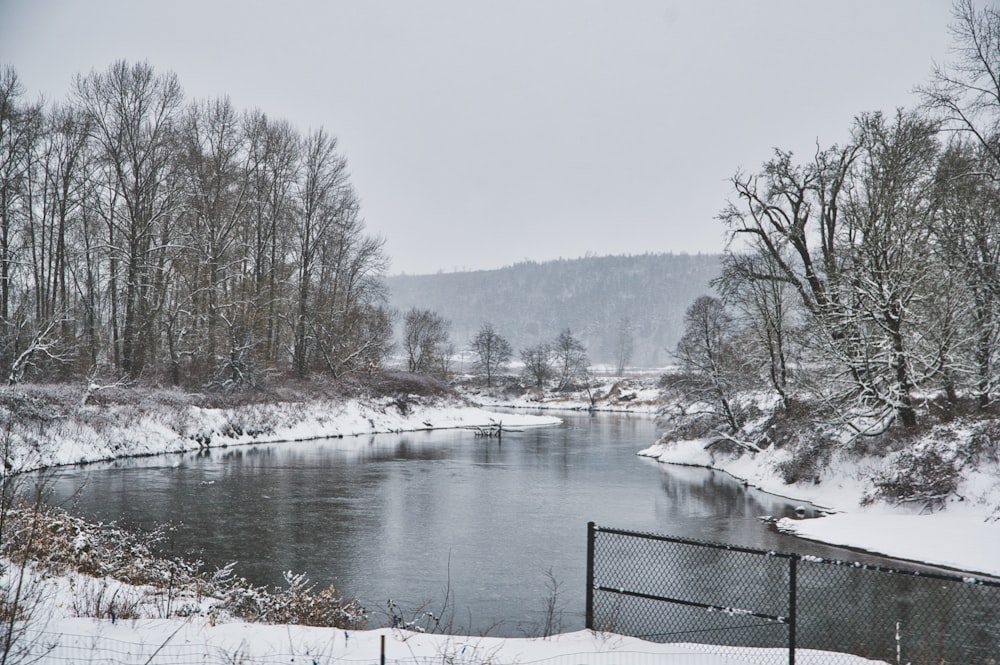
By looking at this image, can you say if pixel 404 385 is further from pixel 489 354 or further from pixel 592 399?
pixel 489 354

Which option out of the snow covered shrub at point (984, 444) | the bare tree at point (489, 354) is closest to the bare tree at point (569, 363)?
the bare tree at point (489, 354)

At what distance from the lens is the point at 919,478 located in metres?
16.1

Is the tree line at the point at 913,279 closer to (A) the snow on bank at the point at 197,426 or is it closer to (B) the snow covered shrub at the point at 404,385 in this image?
(A) the snow on bank at the point at 197,426

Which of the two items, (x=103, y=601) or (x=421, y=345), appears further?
(x=421, y=345)

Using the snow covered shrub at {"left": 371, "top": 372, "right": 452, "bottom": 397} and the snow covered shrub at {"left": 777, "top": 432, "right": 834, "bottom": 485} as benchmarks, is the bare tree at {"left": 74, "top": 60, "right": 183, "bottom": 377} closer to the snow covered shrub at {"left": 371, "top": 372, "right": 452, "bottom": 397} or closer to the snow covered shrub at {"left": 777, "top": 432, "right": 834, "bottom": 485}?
the snow covered shrub at {"left": 371, "top": 372, "right": 452, "bottom": 397}

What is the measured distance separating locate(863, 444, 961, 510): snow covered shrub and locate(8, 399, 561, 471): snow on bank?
18714 millimetres

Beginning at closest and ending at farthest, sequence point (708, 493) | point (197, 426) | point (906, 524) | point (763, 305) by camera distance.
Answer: point (906, 524), point (708, 493), point (763, 305), point (197, 426)

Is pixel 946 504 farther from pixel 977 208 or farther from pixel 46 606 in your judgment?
pixel 46 606

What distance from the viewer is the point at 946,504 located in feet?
50.0

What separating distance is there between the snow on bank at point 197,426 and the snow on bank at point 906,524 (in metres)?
16.8

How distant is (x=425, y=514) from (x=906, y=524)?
11173 millimetres

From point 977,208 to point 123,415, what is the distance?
29.3 m

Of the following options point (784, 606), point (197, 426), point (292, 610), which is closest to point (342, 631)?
point (292, 610)

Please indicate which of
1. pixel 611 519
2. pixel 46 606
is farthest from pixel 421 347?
pixel 46 606
